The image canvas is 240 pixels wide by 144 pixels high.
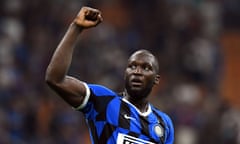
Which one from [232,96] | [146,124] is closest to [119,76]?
[232,96]

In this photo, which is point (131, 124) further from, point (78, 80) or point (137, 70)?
point (78, 80)

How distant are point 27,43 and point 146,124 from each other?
7161 millimetres

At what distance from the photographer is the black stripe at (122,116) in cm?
562

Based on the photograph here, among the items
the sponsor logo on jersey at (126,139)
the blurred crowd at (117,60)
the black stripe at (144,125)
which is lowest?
the blurred crowd at (117,60)

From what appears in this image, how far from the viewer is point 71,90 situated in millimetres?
5312

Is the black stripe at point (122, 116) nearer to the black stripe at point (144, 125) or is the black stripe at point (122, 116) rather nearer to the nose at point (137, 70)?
the black stripe at point (144, 125)

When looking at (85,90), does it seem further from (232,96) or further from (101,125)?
(232,96)

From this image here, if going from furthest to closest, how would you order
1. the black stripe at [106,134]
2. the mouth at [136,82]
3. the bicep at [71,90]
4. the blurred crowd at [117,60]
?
the blurred crowd at [117,60] < the mouth at [136,82] < the black stripe at [106,134] < the bicep at [71,90]

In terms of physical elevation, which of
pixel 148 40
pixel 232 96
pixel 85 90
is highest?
pixel 85 90

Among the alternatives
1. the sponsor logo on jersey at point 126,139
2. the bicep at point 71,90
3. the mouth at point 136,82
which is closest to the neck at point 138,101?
the mouth at point 136,82

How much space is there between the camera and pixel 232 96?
15414 mm

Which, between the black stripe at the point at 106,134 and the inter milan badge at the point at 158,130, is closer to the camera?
the black stripe at the point at 106,134

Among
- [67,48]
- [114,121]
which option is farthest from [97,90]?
[67,48]

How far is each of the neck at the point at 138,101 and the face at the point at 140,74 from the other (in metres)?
0.05
